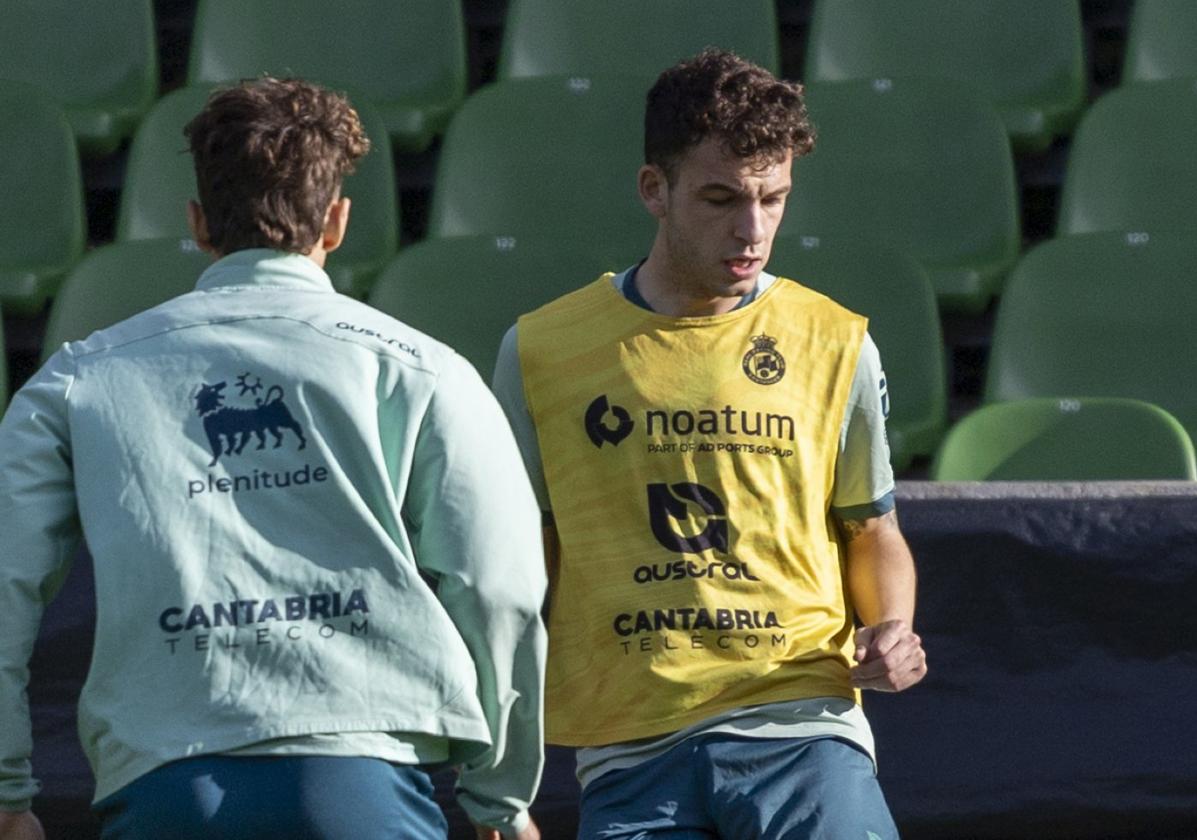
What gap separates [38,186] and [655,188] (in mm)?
3099

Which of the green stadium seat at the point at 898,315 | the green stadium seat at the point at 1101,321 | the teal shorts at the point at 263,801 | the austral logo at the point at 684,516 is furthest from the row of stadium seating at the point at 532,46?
the teal shorts at the point at 263,801

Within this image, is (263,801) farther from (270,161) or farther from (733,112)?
(733,112)

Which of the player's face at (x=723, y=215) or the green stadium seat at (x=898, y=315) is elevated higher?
the player's face at (x=723, y=215)

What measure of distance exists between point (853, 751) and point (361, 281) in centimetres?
289

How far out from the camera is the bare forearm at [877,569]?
9.55ft

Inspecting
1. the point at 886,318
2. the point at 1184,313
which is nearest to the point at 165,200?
the point at 886,318

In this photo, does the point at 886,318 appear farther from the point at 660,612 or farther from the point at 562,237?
the point at 660,612

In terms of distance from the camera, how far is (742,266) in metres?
2.93

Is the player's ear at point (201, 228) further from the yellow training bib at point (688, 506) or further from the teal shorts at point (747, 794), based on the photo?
the teal shorts at point (747, 794)

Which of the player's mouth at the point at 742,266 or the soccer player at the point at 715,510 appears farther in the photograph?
the player's mouth at the point at 742,266

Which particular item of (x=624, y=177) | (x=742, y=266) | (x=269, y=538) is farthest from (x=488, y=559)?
(x=624, y=177)

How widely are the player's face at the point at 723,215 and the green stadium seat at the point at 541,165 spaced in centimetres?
258

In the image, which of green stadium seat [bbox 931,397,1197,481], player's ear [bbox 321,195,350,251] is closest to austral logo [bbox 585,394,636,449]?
player's ear [bbox 321,195,350,251]

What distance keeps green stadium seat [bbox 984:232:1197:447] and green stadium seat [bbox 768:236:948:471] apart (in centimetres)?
17
